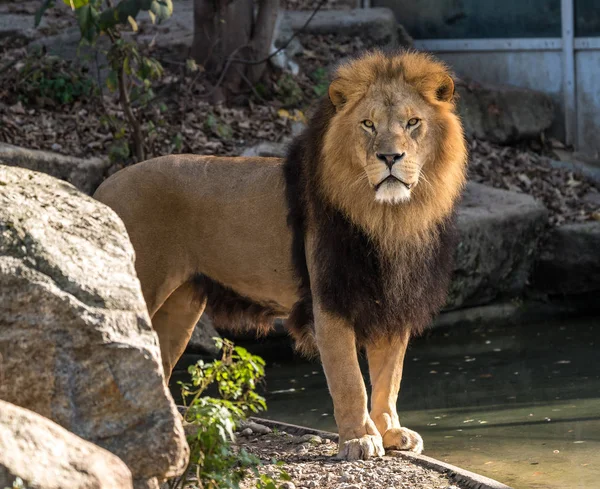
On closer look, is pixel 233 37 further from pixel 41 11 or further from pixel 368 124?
pixel 368 124

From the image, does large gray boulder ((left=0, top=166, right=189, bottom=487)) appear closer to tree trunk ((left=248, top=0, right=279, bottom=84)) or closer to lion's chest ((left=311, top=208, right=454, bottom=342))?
lion's chest ((left=311, top=208, right=454, bottom=342))

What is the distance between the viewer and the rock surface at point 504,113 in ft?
37.3

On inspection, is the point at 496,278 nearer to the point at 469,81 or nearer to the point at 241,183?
the point at 469,81

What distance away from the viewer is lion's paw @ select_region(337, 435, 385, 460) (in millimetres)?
4422

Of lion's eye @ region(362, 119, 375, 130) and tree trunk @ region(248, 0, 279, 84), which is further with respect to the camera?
tree trunk @ region(248, 0, 279, 84)

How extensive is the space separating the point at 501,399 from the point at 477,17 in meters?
6.87

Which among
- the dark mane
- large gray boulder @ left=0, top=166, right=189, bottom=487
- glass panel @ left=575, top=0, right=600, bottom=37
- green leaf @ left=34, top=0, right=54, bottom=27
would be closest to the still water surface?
the dark mane

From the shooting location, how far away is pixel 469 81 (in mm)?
11742

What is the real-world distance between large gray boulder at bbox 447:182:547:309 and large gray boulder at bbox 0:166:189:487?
19.4ft

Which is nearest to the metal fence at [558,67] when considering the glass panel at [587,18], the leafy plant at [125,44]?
the glass panel at [587,18]

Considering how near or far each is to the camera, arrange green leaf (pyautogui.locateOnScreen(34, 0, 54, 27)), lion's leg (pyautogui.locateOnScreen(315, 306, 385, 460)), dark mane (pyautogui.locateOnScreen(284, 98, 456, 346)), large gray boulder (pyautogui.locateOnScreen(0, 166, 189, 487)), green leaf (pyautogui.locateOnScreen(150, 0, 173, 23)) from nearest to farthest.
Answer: large gray boulder (pyautogui.locateOnScreen(0, 166, 189, 487)) → lion's leg (pyautogui.locateOnScreen(315, 306, 385, 460)) → dark mane (pyautogui.locateOnScreen(284, 98, 456, 346)) → green leaf (pyautogui.locateOnScreen(150, 0, 173, 23)) → green leaf (pyautogui.locateOnScreen(34, 0, 54, 27))

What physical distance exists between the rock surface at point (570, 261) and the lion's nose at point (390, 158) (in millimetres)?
5276

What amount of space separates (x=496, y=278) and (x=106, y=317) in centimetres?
658

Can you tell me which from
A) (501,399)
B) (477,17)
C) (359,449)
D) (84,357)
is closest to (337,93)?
(359,449)
